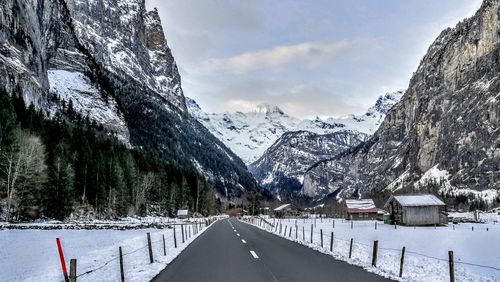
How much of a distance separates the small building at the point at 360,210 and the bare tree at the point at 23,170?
83945 mm

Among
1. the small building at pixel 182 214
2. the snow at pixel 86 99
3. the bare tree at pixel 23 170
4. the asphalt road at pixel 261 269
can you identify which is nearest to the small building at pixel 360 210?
the small building at pixel 182 214

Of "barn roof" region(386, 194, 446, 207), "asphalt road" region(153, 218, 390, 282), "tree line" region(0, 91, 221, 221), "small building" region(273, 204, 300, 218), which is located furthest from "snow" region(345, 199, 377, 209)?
"asphalt road" region(153, 218, 390, 282)

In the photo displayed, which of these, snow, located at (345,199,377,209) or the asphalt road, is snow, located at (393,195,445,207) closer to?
snow, located at (345,199,377,209)

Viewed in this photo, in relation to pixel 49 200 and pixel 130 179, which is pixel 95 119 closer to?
pixel 130 179

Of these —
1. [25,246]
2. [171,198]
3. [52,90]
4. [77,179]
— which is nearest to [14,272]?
[25,246]

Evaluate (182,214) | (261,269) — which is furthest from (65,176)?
(261,269)

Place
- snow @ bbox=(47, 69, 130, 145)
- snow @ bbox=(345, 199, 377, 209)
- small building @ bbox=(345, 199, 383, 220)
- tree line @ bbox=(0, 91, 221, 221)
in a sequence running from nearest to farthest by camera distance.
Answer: tree line @ bbox=(0, 91, 221, 221) → small building @ bbox=(345, 199, 383, 220) → snow @ bbox=(345, 199, 377, 209) → snow @ bbox=(47, 69, 130, 145)

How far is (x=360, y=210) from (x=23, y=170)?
8855cm

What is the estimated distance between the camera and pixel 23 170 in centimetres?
6025

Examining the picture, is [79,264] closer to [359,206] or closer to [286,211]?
[359,206]

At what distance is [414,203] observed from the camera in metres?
84.6

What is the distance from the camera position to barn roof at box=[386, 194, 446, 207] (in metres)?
83.9

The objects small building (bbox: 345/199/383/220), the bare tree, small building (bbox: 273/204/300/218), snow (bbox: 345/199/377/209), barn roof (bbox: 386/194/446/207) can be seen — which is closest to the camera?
the bare tree

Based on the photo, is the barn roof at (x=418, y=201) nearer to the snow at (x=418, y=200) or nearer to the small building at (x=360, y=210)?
the snow at (x=418, y=200)
